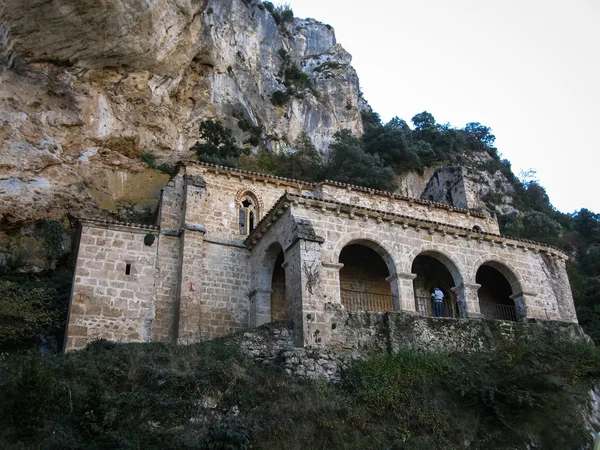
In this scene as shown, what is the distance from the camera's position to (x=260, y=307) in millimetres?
18516

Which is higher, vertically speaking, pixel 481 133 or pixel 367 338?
pixel 481 133

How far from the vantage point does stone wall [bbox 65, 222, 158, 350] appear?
655 inches

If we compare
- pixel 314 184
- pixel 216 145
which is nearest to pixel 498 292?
pixel 314 184

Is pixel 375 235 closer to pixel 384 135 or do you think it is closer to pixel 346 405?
pixel 346 405

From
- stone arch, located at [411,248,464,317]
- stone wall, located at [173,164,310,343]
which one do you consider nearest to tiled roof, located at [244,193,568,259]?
stone wall, located at [173,164,310,343]

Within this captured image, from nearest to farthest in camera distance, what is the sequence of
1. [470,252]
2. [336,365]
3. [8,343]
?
[336,365], [8,343], [470,252]

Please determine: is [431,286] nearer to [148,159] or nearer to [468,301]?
[468,301]

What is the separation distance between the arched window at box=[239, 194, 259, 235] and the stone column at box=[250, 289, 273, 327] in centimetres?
308

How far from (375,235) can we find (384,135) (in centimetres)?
2400

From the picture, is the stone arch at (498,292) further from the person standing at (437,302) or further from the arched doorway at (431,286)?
the person standing at (437,302)

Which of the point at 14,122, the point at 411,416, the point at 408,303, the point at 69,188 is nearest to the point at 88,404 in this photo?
the point at 411,416

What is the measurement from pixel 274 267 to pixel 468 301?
284 inches

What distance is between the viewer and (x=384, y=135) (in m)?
39.9

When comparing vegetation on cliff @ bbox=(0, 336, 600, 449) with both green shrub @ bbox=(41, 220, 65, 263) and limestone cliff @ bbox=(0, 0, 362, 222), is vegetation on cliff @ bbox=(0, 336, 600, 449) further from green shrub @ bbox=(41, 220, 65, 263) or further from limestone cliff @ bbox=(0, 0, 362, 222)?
limestone cliff @ bbox=(0, 0, 362, 222)
